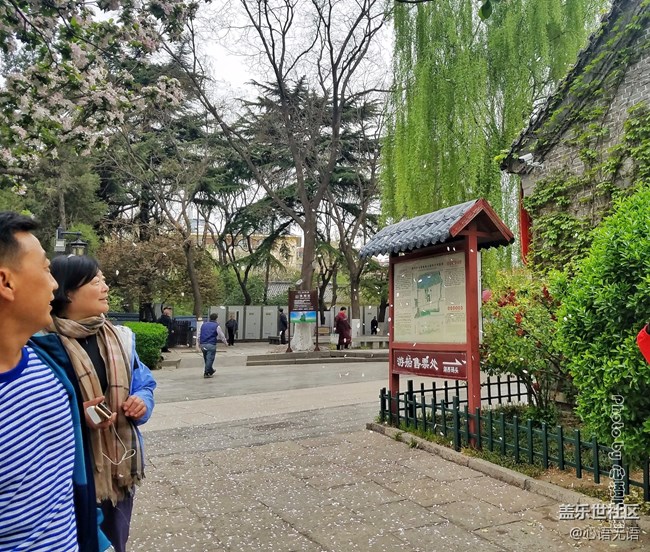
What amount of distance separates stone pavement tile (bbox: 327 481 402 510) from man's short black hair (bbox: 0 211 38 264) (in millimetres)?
3460

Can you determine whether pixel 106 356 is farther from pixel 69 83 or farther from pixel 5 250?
pixel 69 83

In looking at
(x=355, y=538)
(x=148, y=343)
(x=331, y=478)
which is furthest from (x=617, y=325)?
(x=148, y=343)

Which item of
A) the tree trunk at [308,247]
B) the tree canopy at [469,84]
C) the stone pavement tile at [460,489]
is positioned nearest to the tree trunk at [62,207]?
the tree trunk at [308,247]

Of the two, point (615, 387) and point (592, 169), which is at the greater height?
point (592, 169)

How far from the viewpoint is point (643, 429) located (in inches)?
131

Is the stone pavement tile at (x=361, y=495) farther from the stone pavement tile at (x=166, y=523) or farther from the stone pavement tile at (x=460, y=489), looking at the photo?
the stone pavement tile at (x=166, y=523)

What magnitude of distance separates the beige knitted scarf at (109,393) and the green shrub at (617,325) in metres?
2.99

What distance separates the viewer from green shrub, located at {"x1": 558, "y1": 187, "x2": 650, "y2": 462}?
3.33 meters

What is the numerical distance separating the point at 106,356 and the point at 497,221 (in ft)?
15.9

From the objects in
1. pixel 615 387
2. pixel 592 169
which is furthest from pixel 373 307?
pixel 615 387

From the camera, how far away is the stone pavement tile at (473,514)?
3.86 metres

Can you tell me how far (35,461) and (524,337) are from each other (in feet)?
17.5

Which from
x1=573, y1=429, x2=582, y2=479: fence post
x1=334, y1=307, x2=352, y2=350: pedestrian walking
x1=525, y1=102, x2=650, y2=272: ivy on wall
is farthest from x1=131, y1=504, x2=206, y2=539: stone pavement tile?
x1=334, y1=307, x2=352, y2=350: pedestrian walking

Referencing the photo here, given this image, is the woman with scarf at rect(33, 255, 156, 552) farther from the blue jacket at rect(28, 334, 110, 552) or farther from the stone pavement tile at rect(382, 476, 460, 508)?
the stone pavement tile at rect(382, 476, 460, 508)
